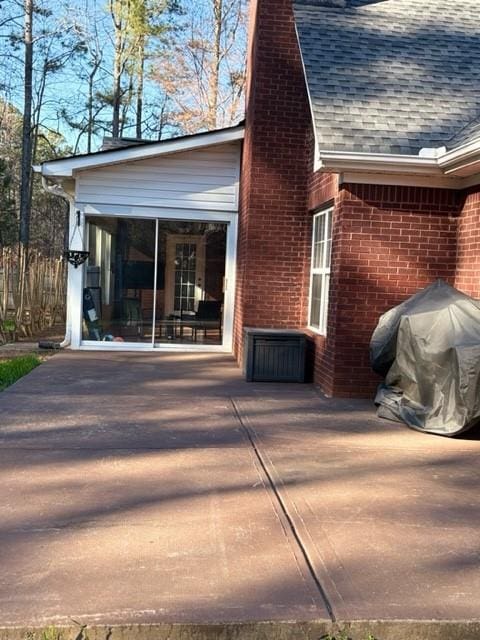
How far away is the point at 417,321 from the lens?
22.1 feet

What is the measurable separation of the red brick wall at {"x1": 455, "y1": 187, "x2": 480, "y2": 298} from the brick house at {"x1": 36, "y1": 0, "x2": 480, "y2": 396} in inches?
1.1

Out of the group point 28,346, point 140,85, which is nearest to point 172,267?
point 28,346

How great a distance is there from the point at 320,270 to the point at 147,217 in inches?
150

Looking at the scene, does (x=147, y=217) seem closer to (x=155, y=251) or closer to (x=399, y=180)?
(x=155, y=251)

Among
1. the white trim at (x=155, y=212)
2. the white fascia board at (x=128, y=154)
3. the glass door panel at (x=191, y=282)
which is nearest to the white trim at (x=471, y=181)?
the white fascia board at (x=128, y=154)

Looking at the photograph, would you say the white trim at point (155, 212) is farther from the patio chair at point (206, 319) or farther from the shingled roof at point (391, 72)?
the shingled roof at point (391, 72)

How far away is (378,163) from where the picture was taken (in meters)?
7.46

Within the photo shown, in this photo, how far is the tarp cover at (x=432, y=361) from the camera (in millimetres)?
6141

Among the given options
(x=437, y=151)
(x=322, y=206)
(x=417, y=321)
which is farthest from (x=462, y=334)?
(x=322, y=206)

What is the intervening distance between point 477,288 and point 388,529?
13.9 feet

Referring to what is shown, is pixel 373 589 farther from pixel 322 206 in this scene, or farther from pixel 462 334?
pixel 322 206

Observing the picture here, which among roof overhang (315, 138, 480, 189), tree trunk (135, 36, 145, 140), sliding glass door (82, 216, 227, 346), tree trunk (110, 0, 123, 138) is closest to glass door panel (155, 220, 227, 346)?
sliding glass door (82, 216, 227, 346)

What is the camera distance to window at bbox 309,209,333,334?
30.5 ft

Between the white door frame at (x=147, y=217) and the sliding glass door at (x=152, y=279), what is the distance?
0.10 metres
